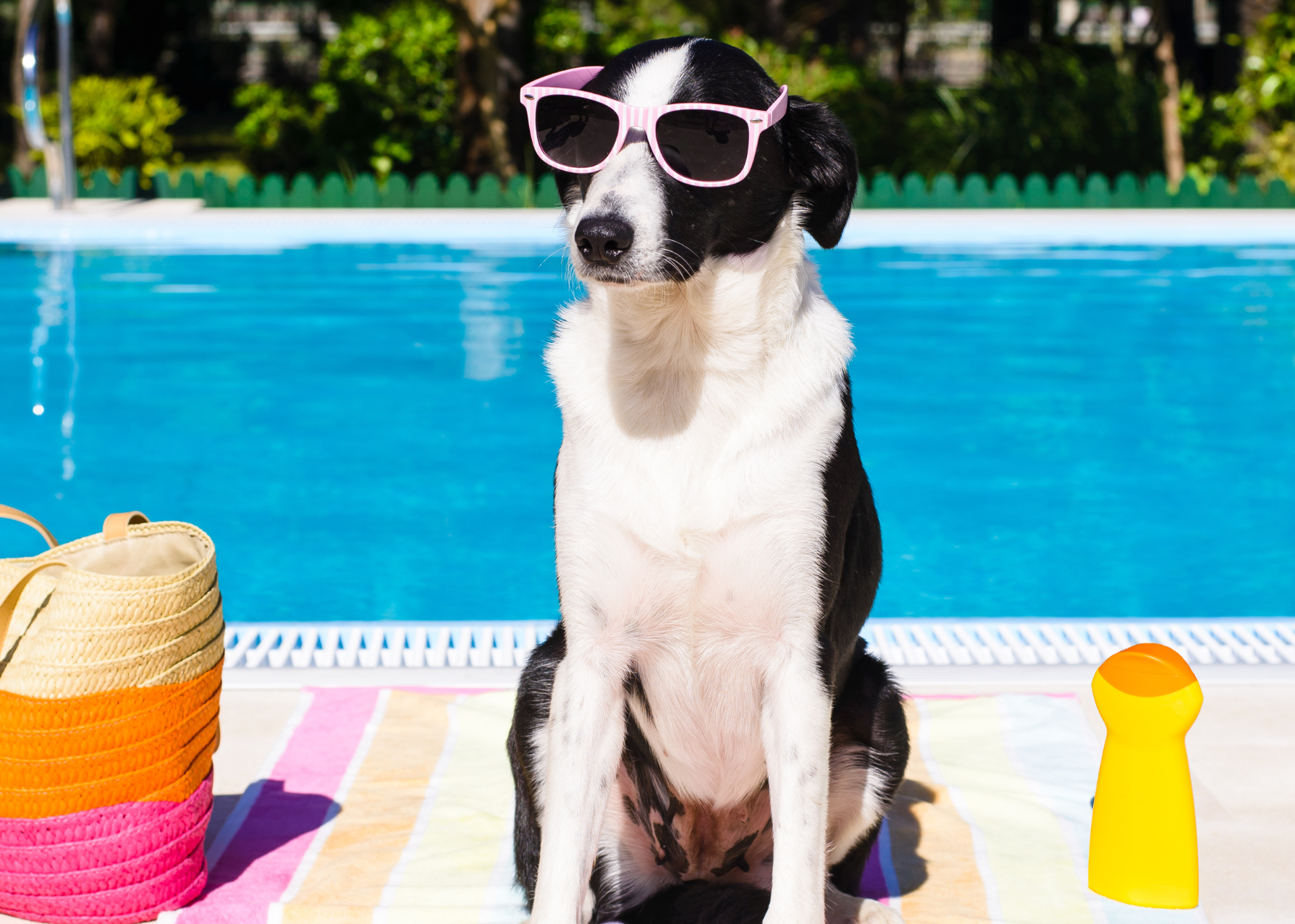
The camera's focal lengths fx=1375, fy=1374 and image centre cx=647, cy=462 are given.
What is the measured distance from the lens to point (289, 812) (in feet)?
9.62

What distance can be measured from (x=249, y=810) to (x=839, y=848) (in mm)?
1271

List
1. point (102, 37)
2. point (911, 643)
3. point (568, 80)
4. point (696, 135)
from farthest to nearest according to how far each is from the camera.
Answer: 1. point (102, 37)
2. point (911, 643)
3. point (568, 80)
4. point (696, 135)

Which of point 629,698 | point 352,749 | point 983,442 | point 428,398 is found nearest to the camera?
point 629,698

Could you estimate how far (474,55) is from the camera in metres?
14.4

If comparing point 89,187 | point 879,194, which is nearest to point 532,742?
point 879,194

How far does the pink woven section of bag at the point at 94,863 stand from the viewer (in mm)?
2389

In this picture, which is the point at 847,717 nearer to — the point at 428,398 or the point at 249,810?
the point at 249,810

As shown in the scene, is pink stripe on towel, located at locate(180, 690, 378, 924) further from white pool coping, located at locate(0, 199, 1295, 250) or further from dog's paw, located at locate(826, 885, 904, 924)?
white pool coping, located at locate(0, 199, 1295, 250)

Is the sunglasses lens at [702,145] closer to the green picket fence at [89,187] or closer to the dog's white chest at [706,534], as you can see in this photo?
the dog's white chest at [706,534]

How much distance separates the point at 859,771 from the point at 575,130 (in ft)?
4.01

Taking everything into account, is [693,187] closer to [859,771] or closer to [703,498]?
[703,498]

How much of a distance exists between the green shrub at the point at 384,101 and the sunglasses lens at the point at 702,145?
13385 mm

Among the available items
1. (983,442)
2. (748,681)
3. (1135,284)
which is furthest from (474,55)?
(748,681)

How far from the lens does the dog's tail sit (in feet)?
7.80
